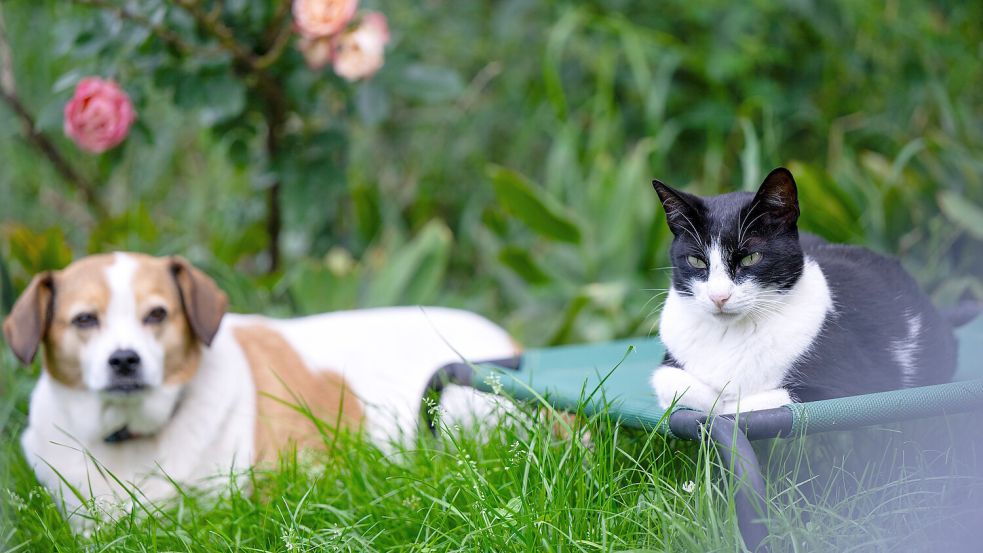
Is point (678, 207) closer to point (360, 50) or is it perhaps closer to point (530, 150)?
point (360, 50)

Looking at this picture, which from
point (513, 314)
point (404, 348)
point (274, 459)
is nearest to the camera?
point (274, 459)

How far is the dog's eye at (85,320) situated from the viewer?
241cm

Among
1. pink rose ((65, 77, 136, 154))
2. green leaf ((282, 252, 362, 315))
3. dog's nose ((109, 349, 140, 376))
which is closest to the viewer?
dog's nose ((109, 349, 140, 376))

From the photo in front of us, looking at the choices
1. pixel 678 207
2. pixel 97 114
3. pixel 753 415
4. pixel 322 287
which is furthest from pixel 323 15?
pixel 753 415

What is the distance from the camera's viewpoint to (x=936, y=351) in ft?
6.95

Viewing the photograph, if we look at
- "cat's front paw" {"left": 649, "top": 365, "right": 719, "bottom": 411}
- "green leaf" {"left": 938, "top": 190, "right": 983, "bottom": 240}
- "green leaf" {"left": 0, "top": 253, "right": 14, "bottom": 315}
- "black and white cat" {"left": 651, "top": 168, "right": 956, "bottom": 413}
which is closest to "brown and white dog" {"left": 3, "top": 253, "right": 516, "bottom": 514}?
"cat's front paw" {"left": 649, "top": 365, "right": 719, "bottom": 411}

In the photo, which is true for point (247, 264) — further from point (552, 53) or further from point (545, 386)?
point (545, 386)

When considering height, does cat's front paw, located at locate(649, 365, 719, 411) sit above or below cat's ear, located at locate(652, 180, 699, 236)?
below

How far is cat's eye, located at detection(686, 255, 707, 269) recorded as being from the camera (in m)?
1.92

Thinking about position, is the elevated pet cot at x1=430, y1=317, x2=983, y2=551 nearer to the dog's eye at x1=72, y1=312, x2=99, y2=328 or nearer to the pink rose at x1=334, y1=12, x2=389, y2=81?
the dog's eye at x1=72, y1=312, x2=99, y2=328

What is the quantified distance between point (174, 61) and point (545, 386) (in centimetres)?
207

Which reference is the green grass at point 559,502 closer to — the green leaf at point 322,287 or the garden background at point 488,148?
the garden background at point 488,148

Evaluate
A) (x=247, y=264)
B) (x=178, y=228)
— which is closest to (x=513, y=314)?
(x=247, y=264)

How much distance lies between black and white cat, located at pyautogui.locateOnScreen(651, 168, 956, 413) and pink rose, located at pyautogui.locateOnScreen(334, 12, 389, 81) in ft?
6.08
